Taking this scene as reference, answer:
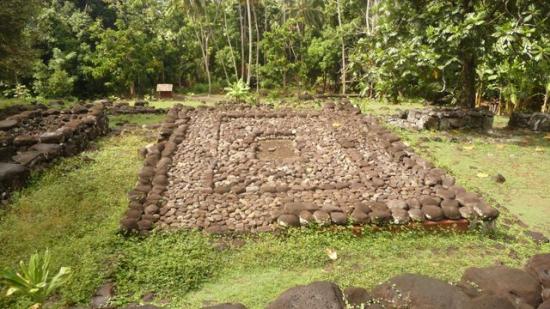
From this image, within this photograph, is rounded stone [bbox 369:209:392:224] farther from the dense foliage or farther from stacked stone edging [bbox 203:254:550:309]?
the dense foliage

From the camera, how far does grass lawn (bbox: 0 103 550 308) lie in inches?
178

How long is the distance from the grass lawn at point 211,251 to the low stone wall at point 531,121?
18.0 feet

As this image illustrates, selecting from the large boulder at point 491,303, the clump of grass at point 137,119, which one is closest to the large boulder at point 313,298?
the large boulder at point 491,303

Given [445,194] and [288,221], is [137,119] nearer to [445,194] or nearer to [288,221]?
[288,221]

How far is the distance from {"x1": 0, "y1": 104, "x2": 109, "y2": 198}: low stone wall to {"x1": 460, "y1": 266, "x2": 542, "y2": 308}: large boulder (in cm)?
681

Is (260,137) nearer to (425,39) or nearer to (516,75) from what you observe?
(425,39)

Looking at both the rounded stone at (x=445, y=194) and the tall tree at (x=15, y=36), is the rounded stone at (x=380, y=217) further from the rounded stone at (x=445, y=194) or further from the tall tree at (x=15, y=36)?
the tall tree at (x=15, y=36)

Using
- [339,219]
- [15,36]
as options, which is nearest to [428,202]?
[339,219]

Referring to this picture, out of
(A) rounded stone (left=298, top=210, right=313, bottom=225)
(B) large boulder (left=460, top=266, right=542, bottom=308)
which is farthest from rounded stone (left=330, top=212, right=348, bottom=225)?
(B) large boulder (left=460, top=266, right=542, bottom=308)

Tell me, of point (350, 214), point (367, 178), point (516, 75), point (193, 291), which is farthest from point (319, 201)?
point (516, 75)

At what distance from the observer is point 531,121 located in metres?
11.7

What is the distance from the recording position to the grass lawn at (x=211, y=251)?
4.53 meters

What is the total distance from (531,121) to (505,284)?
Result: 1019 cm

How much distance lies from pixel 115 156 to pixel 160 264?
4.85 metres
